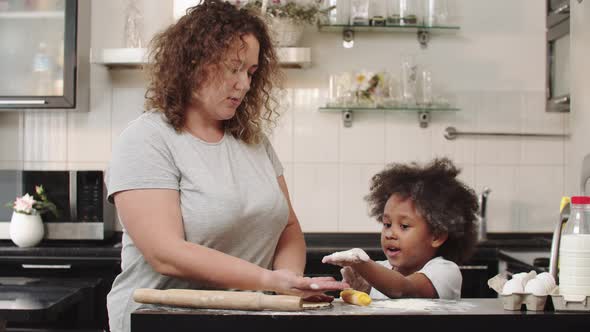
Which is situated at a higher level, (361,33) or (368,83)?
(361,33)

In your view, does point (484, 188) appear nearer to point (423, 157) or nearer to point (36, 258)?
point (423, 157)

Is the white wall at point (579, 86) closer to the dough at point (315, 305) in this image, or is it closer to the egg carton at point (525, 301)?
the egg carton at point (525, 301)

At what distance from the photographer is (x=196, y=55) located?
1.64 metres

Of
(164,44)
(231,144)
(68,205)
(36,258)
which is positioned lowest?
(36,258)

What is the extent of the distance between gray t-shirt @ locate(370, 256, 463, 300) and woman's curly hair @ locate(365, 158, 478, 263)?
0.09 m

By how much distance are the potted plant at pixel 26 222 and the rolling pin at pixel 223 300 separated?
2.10 meters

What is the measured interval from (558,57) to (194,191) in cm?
227

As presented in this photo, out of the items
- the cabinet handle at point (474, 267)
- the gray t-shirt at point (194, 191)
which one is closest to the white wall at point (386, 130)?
the cabinet handle at point (474, 267)

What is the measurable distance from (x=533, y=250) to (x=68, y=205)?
6.61 feet

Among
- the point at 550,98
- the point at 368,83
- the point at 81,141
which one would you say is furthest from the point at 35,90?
the point at 550,98

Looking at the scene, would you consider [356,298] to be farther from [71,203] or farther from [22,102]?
[22,102]

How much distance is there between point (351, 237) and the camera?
144 inches

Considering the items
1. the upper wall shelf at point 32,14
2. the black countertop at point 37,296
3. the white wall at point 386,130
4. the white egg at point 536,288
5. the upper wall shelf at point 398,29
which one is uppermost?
the upper wall shelf at point 32,14

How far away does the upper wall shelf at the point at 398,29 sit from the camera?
140 inches
